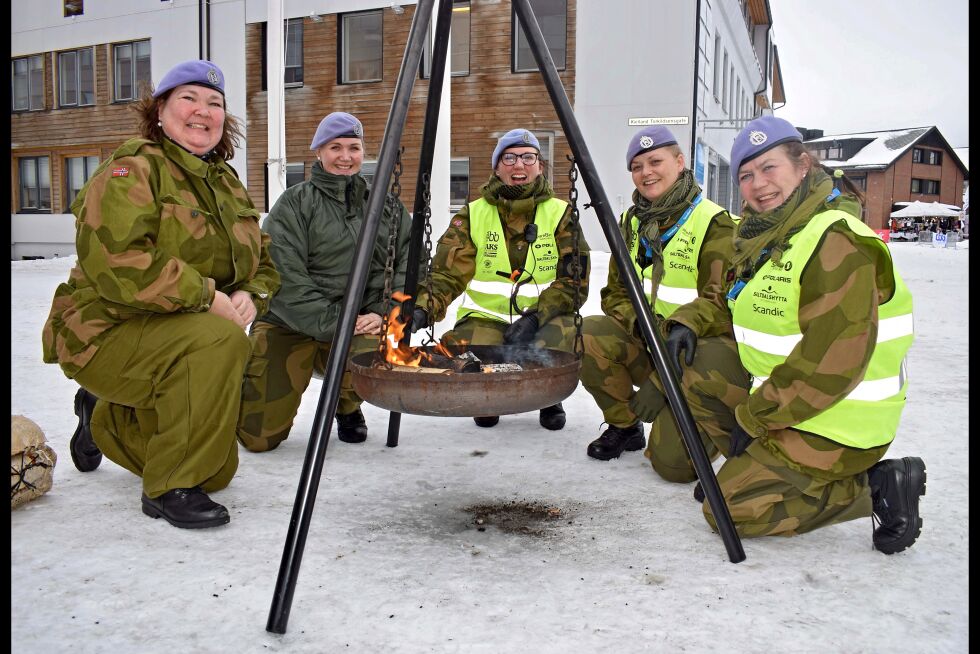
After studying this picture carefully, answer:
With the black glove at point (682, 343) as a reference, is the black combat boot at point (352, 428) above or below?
below

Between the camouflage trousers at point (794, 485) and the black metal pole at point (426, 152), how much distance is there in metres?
1.57

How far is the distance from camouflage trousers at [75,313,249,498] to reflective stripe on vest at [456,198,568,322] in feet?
5.56

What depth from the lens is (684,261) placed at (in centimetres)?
373

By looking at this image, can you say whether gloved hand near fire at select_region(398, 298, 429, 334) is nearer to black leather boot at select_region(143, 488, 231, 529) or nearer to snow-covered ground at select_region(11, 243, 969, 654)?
snow-covered ground at select_region(11, 243, 969, 654)

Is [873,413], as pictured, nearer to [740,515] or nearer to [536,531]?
[740,515]

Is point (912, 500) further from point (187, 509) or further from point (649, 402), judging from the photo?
point (187, 509)

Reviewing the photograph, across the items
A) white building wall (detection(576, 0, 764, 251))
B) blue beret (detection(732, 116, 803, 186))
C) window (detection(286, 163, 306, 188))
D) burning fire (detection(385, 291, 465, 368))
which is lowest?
burning fire (detection(385, 291, 465, 368))

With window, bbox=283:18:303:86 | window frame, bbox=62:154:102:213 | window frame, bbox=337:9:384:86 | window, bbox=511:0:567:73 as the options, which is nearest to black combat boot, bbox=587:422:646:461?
window, bbox=511:0:567:73

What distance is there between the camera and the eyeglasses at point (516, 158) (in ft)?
13.9

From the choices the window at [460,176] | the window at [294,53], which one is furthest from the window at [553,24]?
the window at [294,53]

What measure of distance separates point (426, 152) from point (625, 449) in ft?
5.69

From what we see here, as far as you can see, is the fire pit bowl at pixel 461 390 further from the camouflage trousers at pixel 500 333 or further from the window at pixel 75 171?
the window at pixel 75 171

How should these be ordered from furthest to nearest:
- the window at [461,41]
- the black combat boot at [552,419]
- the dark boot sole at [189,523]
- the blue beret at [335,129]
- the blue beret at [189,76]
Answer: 1. the window at [461,41]
2. the black combat boot at [552,419]
3. the blue beret at [335,129]
4. the blue beret at [189,76]
5. the dark boot sole at [189,523]

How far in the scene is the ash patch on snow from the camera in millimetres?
2914
